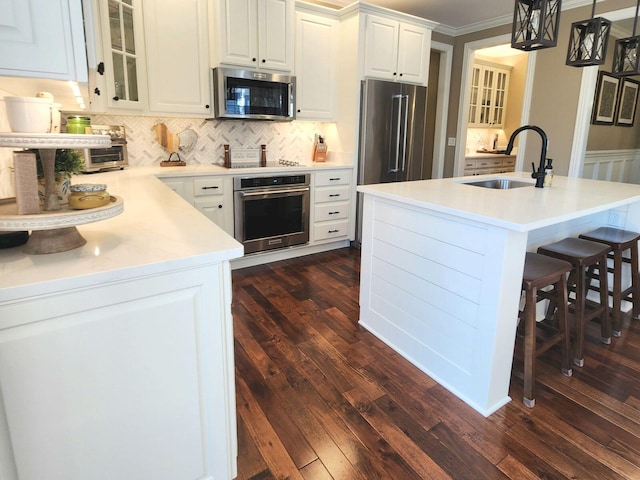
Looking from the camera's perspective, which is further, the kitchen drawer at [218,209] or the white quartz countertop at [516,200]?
the kitchen drawer at [218,209]

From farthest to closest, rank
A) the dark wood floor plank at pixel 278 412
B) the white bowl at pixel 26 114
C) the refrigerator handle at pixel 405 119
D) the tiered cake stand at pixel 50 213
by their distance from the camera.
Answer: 1. the refrigerator handle at pixel 405 119
2. the dark wood floor plank at pixel 278 412
3. the white bowl at pixel 26 114
4. the tiered cake stand at pixel 50 213

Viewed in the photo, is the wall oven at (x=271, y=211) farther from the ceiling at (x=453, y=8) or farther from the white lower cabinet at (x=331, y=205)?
the ceiling at (x=453, y=8)

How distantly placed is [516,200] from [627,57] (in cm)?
144

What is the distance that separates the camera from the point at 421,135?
443cm

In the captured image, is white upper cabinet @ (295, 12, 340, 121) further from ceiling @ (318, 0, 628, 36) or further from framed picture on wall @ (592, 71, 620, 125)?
framed picture on wall @ (592, 71, 620, 125)

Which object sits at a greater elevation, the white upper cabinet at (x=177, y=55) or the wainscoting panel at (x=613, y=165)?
the white upper cabinet at (x=177, y=55)

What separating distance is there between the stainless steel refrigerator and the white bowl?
10.7 ft

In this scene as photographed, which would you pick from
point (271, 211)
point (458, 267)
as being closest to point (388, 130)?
point (271, 211)

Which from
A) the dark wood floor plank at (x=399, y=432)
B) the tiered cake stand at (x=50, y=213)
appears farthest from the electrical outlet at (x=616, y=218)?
the tiered cake stand at (x=50, y=213)

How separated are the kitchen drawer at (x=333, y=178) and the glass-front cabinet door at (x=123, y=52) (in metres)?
1.67

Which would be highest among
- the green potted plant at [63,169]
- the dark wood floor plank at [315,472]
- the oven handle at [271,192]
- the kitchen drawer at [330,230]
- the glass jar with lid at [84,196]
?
the green potted plant at [63,169]

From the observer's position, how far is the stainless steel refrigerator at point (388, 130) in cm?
399

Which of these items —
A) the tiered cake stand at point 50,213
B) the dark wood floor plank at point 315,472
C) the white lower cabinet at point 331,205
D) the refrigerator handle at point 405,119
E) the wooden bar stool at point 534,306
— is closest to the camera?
the tiered cake stand at point 50,213

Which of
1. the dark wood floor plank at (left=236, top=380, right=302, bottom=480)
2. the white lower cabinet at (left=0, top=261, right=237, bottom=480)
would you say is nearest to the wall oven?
the dark wood floor plank at (left=236, top=380, right=302, bottom=480)
